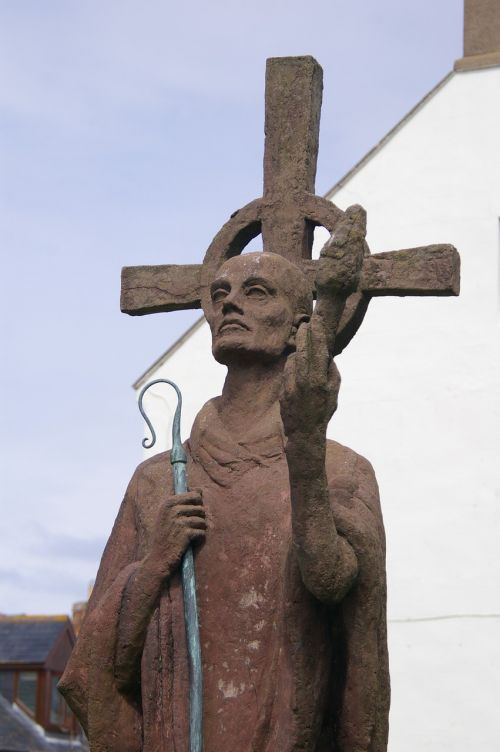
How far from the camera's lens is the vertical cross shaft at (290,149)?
8.01 metres

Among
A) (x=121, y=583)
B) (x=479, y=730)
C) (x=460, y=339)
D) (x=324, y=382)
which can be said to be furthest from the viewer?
(x=460, y=339)

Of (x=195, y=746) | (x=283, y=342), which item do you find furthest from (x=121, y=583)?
(x=283, y=342)

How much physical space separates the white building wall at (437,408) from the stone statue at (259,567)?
953 centimetres

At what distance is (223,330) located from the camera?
285 inches

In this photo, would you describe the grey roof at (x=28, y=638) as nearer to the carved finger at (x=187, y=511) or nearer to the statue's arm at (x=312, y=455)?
the carved finger at (x=187, y=511)

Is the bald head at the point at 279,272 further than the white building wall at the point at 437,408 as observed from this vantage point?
No

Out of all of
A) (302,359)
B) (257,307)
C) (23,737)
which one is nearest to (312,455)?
(302,359)

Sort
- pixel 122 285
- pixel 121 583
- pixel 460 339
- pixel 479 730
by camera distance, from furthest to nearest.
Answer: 1. pixel 460 339
2. pixel 479 730
3. pixel 122 285
4. pixel 121 583

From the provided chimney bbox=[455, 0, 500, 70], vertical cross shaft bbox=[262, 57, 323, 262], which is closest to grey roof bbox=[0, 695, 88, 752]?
chimney bbox=[455, 0, 500, 70]

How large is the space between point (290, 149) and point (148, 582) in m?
2.31

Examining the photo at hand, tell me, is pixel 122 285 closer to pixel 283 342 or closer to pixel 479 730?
pixel 283 342

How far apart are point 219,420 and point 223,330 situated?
35cm

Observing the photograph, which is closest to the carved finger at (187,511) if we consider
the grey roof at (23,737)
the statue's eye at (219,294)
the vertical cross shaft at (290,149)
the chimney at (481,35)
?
the statue's eye at (219,294)

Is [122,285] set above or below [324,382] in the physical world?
above
